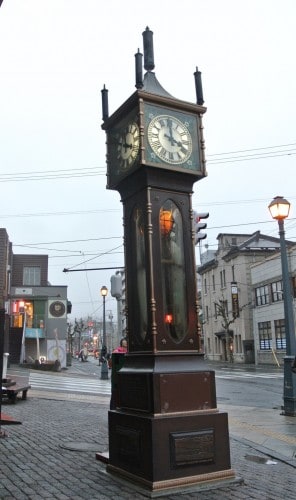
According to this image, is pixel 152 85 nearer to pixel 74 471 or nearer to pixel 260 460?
pixel 74 471

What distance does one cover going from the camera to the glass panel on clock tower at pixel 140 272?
6380mm

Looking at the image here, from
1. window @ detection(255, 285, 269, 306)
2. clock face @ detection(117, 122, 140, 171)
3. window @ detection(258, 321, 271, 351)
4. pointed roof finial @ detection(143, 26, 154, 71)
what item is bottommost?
window @ detection(258, 321, 271, 351)

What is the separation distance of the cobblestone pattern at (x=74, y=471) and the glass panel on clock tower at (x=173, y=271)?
1.77m

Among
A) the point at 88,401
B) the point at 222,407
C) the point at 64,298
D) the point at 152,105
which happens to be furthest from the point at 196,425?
the point at 64,298

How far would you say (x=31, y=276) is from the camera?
4700cm

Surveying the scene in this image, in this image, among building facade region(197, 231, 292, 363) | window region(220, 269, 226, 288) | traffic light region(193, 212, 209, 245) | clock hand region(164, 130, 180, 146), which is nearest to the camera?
clock hand region(164, 130, 180, 146)

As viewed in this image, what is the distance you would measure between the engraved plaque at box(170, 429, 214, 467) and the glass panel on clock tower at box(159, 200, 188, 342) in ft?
3.65

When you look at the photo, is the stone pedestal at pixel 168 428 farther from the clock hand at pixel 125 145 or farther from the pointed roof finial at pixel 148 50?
the pointed roof finial at pixel 148 50

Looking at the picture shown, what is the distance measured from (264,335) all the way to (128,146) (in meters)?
43.9

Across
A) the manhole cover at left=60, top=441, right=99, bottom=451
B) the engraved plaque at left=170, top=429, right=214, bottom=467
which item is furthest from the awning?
the engraved plaque at left=170, top=429, right=214, bottom=467

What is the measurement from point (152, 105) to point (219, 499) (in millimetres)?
4578

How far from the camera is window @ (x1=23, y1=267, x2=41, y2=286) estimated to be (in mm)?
46750

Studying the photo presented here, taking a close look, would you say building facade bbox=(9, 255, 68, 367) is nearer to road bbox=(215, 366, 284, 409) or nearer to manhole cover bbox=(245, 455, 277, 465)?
road bbox=(215, 366, 284, 409)

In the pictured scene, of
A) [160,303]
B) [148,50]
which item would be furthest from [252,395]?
[148,50]
